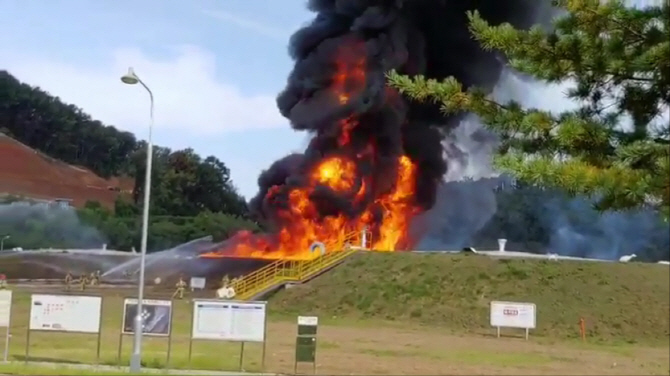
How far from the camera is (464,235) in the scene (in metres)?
55.3

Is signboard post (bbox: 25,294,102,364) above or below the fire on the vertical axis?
below

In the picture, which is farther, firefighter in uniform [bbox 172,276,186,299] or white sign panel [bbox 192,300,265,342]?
firefighter in uniform [bbox 172,276,186,299]

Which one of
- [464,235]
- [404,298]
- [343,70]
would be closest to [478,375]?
[404,298]

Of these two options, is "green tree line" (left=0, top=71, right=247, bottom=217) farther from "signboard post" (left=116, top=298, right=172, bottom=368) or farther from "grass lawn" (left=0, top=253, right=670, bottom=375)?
"signboard post" (left=116, top=298, right=172, bottom=368)

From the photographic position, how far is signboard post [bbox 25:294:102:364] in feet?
56.4

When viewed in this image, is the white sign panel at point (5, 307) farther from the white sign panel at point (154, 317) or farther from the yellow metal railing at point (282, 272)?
the yellow metal railing at point (282, 272)

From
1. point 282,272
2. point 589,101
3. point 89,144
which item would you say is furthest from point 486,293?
point 89,144

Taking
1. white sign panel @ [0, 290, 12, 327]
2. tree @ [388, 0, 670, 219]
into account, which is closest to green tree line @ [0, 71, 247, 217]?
white sign panel @ [0, 290, 12, 327]

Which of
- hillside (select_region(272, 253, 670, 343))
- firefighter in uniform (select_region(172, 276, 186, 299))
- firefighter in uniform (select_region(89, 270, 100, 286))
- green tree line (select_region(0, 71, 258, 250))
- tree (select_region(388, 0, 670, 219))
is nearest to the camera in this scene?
tree (select_region(388, 0, 670, 219))

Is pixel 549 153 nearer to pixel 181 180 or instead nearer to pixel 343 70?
pixel 343 70

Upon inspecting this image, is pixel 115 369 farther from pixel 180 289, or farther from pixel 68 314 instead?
pixel 180 289

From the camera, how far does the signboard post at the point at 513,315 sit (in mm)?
28375

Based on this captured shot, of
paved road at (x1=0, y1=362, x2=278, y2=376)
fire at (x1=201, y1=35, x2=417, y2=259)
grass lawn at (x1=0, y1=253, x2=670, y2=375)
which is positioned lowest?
paved road at (x1=0, y1=362, x2=278, y2=376)

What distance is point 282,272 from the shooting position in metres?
37.2
